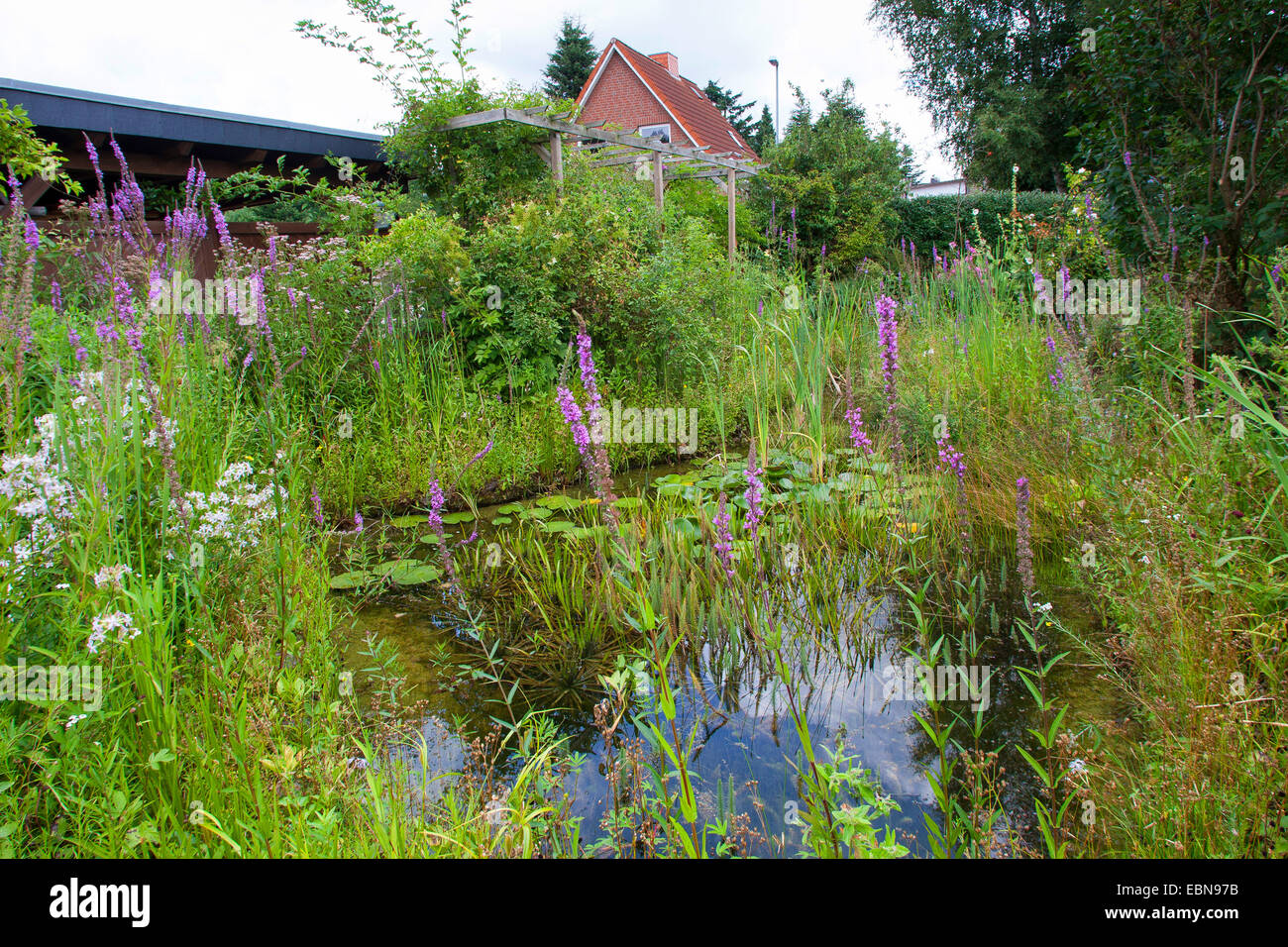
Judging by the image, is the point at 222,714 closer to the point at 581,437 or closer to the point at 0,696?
the point at 0,696

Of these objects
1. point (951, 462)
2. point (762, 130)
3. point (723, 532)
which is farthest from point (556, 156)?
point (762, 130)

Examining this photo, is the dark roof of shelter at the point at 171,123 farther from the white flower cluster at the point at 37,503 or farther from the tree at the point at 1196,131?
the tree at the point at 1196,131

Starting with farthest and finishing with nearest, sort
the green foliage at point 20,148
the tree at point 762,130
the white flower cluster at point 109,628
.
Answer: the tree at point 762,130 → the green foliage at point 20,148 → the white flower cluster at point 109,628

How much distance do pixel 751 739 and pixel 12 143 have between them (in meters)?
5.38

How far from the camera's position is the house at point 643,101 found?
2400 centimetres

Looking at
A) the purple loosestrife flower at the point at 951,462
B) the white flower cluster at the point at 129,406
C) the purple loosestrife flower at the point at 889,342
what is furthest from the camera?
the purple loosestrife flower at the point at 951,462

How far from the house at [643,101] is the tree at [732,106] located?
16.4m

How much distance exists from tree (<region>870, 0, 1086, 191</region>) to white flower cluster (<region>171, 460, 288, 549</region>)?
23744 millimetres

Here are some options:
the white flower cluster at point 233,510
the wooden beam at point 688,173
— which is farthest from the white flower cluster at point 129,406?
the wooden beam at point 688,173

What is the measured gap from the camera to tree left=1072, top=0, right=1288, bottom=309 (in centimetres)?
346

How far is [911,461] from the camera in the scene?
14.6ft

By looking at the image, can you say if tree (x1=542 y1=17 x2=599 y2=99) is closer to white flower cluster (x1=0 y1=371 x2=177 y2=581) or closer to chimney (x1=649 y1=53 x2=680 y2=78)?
chimney (x1=649 y1=53 x2=680 y2=78)

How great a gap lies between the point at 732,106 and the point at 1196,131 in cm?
4307

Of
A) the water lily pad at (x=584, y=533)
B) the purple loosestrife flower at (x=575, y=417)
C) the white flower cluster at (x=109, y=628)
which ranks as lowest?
the water lily pad at (x=584, y=533)
